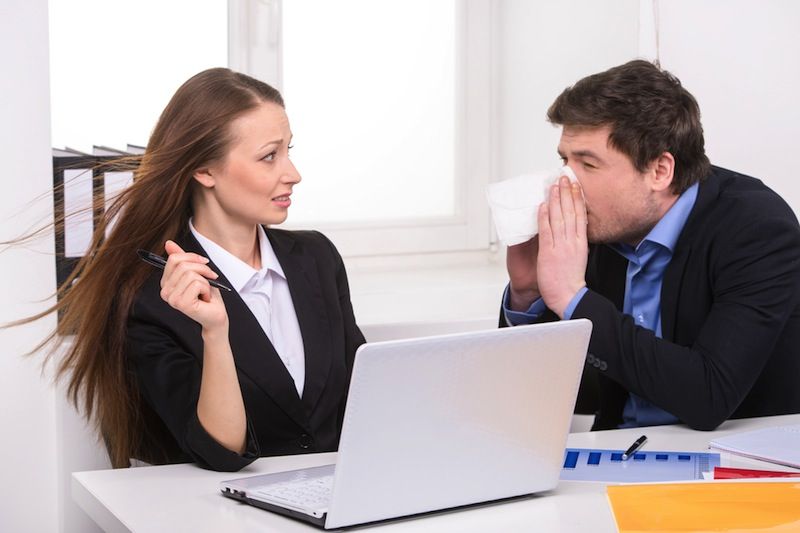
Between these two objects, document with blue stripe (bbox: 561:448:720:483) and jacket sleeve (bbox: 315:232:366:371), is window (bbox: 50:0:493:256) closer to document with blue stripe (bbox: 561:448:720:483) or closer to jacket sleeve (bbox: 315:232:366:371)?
jacket sleeve (bbox: 315:232:366:371)

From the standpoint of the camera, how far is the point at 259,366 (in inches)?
69.0

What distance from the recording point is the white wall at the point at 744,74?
2.98 meters

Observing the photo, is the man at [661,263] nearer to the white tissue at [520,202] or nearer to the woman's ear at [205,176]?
the white tissue at [520,202]

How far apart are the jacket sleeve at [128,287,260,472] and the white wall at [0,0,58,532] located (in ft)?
1.37

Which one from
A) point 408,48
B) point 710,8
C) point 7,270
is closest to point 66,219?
point 7,270

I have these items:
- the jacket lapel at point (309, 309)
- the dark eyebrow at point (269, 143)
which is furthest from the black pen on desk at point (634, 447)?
the dark eyebrow at point (269, 143)

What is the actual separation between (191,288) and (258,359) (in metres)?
0.33

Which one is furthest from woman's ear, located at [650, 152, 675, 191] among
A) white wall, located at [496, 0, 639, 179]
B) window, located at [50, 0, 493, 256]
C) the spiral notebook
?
window, located at [50, 0, 493, 256]

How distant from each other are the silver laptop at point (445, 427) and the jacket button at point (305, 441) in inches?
17.2

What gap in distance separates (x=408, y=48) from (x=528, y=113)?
0.41 meters

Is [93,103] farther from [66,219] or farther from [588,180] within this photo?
[588,180]

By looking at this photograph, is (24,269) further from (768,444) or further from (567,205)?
(768,444)

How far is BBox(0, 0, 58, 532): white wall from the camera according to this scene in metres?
2.02

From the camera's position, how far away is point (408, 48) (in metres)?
3.20
